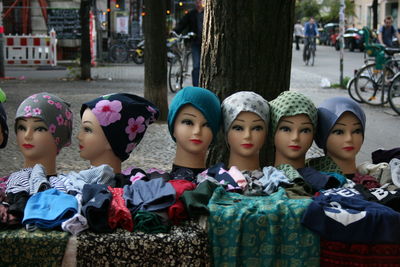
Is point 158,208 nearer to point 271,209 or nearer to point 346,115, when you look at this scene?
point 271,209

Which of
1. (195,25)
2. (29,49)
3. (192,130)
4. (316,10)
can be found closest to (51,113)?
(192,130)

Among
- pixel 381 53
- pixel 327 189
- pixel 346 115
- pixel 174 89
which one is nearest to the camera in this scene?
pixel 327 189

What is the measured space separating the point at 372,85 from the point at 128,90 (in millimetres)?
5136

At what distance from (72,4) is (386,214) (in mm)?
23209

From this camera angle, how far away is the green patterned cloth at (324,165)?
335 cm

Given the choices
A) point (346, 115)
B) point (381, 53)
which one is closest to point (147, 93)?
point (381, 53)

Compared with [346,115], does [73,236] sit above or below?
below

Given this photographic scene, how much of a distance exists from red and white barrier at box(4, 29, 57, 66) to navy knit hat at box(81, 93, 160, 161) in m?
15.4

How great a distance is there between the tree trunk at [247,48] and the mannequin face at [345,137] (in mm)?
720

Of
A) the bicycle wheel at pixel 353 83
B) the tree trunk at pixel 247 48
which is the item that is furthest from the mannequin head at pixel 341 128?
the bicycle wheel at pixel 353 83

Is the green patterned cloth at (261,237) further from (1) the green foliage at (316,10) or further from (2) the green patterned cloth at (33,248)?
(1) the green foliage at (316,10)

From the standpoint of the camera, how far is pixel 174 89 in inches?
Result: 506

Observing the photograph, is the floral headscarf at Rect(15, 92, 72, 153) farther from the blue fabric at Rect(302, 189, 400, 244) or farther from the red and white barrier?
the red and white barrier

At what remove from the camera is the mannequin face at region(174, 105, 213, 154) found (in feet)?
10.7
